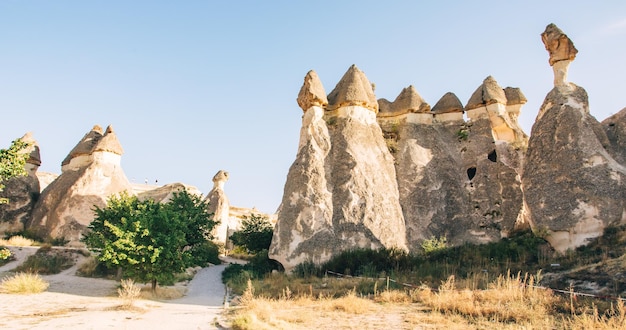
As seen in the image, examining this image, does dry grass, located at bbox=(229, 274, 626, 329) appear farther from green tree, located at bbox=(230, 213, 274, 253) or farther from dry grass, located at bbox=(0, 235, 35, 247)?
green tree, located at bbox=(230, 213, 274, 253)

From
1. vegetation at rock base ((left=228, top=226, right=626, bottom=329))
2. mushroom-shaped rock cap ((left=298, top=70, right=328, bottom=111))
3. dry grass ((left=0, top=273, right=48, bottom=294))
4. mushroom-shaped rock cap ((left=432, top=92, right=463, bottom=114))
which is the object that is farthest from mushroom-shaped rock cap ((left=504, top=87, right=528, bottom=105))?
dry grass ((left=0, top=273, right=48, bottom=294))

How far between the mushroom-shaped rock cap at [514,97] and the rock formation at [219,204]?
1820cm

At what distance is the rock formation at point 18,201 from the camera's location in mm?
19719

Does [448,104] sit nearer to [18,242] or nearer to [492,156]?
[492,156]

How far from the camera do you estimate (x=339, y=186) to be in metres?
15.5

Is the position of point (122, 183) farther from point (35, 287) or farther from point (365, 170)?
point (365, 170)

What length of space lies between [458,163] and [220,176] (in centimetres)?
1694

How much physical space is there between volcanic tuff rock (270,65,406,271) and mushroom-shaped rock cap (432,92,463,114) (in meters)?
3.92

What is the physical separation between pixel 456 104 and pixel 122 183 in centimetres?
1660

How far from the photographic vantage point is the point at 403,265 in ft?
44.4

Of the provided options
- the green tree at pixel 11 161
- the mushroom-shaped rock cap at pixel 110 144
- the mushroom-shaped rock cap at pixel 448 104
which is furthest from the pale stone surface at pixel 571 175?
the mushroom-shaped rock cap at pixel 110 144

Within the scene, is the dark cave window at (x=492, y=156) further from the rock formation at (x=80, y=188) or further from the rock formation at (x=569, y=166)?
the rock formation at (x=80, y=188)

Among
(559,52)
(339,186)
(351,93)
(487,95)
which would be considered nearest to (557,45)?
(559,52)

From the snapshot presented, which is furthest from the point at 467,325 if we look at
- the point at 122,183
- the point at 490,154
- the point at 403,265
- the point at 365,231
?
the point at 122,183
